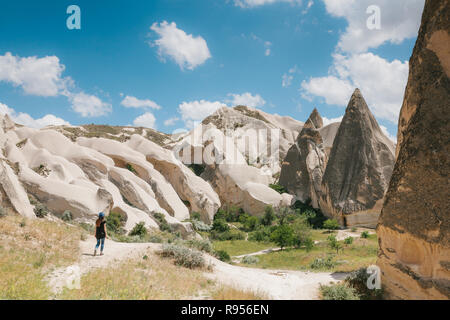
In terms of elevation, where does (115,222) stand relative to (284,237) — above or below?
above

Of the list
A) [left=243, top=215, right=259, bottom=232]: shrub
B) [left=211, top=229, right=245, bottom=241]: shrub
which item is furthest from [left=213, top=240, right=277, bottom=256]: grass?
[left=243, top=215, right=259, bottom=232]: shrub

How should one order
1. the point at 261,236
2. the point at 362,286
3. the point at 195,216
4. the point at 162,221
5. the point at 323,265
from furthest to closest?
1. the point at 195,216
2. the point at 261,236
3. the point at 162,221
4. the point at 323,265
5. the point at 362,286

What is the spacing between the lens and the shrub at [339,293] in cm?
710

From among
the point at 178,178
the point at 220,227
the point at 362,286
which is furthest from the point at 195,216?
the point at 362,286

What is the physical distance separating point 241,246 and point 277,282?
45.8 feet

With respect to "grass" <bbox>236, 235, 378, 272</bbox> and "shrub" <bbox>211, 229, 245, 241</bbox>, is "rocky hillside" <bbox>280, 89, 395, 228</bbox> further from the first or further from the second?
"shrub" <bbox>211, 229, 245, 241</bbox>

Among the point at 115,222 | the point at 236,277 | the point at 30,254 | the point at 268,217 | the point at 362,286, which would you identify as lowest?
the point at 268,217

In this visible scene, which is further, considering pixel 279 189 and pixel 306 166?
pixel 279 189

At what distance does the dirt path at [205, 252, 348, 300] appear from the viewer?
7.22m

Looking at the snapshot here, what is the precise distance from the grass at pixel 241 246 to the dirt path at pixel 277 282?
10871mm

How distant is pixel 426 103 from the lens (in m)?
7.19

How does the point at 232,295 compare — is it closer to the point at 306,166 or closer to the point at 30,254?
the point at 30,254

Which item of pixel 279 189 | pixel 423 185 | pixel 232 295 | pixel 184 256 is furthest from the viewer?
pixel 279 189

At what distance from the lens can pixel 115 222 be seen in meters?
16.7
